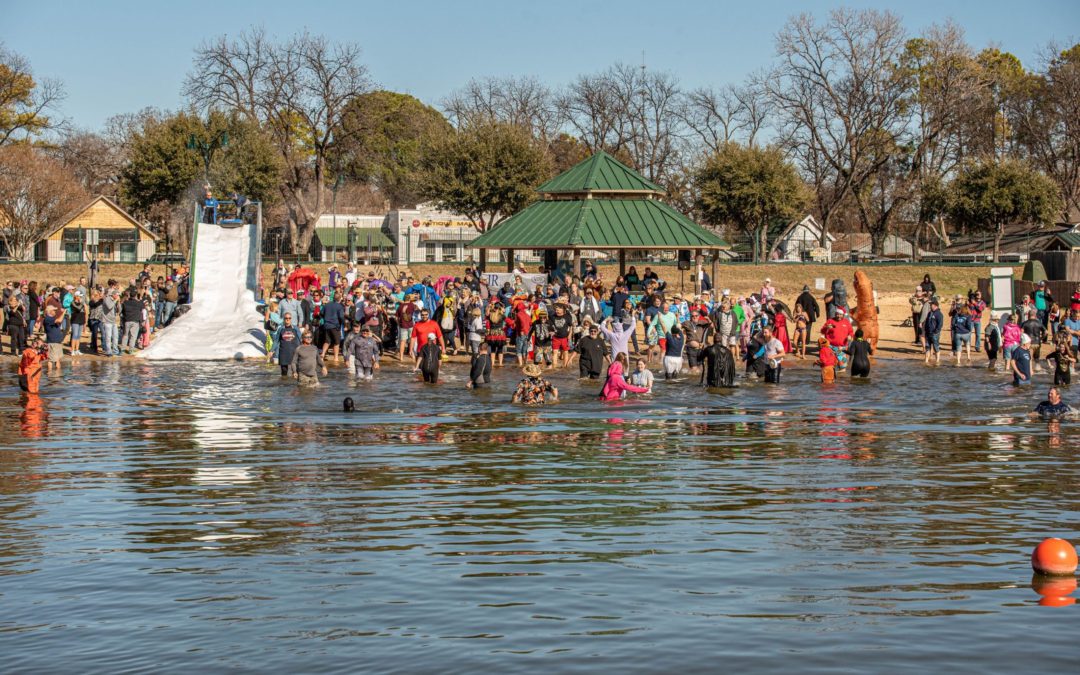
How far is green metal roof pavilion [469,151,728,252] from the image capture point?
35.5m

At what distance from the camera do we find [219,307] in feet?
107

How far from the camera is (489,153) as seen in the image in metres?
53.5

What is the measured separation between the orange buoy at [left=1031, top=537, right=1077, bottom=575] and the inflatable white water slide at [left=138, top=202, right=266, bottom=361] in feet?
72.4

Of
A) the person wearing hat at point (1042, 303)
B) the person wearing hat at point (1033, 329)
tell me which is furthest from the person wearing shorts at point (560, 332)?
the person wearing hat at point (1042, 303)

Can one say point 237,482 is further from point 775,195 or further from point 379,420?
point 775,195

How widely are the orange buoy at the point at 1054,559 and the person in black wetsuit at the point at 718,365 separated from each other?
44.7 ft

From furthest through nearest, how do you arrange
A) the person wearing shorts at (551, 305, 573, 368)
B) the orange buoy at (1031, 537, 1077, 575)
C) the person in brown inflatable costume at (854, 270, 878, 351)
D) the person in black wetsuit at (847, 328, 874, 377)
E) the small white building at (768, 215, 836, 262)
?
the small white building at (768, 215, 836, 262) → the person in brown inflatable costume at (854, 270, 878, 351) → the person wearing shorts at (551, 305, 573, 368) → the person in black wetsuit at (847, 328, 874, 377) → the orange buoy at (1031, 537, 1077, 575)

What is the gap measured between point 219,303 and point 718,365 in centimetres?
1457

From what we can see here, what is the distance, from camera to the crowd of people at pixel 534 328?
2597 centimetres

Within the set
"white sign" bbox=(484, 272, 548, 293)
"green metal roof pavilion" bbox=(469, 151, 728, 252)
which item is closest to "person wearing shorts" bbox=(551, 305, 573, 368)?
"white sign" bbox=(484, 272, 548, 293)

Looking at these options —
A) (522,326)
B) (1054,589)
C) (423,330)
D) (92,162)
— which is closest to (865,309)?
(522,326)

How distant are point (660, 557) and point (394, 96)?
102 meters

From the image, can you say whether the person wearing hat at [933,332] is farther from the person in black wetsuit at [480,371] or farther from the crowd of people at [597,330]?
the person in black wetsuit at [480,371]

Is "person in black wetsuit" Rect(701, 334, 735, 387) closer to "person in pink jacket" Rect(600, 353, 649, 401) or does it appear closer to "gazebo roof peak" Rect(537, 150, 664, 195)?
"person in pink jacket" Rect(600, 353, 649, 401)
